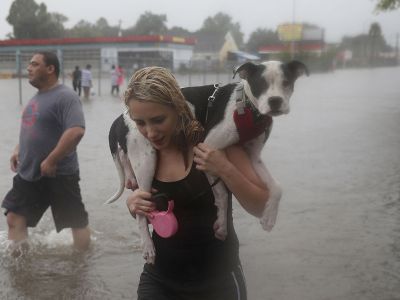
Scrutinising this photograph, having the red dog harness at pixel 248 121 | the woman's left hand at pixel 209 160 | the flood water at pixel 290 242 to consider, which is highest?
the red dog harness at pixel 248 121

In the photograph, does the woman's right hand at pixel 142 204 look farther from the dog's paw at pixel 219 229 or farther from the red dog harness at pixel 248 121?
the red dog harness at pixel 248 121

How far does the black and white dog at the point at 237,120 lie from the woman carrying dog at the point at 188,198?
119 millimetres

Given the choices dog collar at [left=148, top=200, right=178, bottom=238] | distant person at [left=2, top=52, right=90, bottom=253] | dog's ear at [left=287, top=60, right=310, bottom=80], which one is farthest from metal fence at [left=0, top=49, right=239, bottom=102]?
dog collar at [left=148, top=200, right=178, bottom=238]

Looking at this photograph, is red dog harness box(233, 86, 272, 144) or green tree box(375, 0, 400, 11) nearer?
red dog harness box(233, 86, 272, 144)

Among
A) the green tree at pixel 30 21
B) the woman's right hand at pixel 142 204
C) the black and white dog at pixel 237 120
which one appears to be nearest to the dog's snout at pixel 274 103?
the black and white dog at pixel 237 120

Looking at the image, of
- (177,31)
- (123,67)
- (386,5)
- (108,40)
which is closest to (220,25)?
(177,31)

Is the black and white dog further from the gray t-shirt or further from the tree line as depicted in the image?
the tree line

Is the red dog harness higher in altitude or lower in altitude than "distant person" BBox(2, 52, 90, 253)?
higher

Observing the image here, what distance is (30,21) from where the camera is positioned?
238ft

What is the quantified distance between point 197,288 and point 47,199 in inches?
120

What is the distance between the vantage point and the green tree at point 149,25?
302 feet

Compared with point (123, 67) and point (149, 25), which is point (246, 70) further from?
point (149, 25)

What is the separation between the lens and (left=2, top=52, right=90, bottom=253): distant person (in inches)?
195

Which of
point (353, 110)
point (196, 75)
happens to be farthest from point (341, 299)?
point (196, 75)
